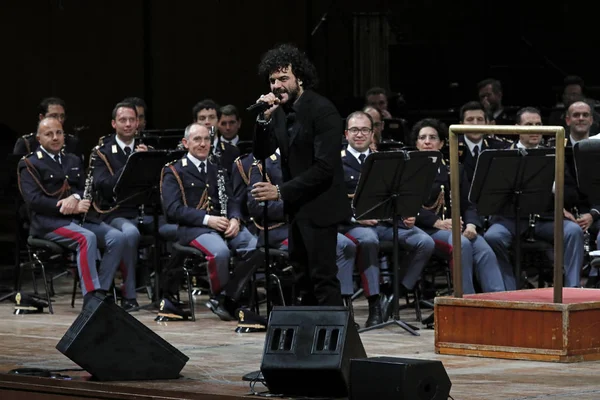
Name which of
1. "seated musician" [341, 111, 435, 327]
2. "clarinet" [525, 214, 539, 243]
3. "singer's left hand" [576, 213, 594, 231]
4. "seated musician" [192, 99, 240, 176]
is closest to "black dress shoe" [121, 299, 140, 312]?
"seated musician" [192, 99, 240, 176]

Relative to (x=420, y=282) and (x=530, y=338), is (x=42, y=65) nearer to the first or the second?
(x=420, y=282)

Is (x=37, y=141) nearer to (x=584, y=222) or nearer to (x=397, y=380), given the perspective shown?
(x=584, y=222)

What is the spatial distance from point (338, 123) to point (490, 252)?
94.4 inches

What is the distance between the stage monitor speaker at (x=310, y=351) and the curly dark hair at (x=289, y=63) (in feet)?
4.66

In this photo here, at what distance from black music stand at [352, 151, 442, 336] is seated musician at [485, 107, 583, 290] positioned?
896 mm

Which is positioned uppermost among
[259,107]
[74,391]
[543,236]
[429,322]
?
[259,107]

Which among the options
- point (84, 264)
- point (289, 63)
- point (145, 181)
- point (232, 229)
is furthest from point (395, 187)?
point (84, 264)

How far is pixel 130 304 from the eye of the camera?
900 cm

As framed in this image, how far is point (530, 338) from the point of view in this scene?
639cm

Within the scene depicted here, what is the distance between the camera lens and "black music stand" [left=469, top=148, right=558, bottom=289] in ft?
25.3

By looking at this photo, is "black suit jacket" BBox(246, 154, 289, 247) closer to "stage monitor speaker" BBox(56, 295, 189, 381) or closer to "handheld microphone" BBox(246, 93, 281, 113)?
"handheld microphone" BBox(246, 93, 281, 113)

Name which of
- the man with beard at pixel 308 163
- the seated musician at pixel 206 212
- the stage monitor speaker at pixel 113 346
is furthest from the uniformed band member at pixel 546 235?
the stage monitor speaker at pixel 113 346

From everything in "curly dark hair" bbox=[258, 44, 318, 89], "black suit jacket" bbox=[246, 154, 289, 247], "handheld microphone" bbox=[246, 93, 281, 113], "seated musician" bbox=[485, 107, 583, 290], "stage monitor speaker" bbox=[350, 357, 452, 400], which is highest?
"curly dark hair" bbox=[258, 44, 318, 89]

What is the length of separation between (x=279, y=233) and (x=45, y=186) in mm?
1761
